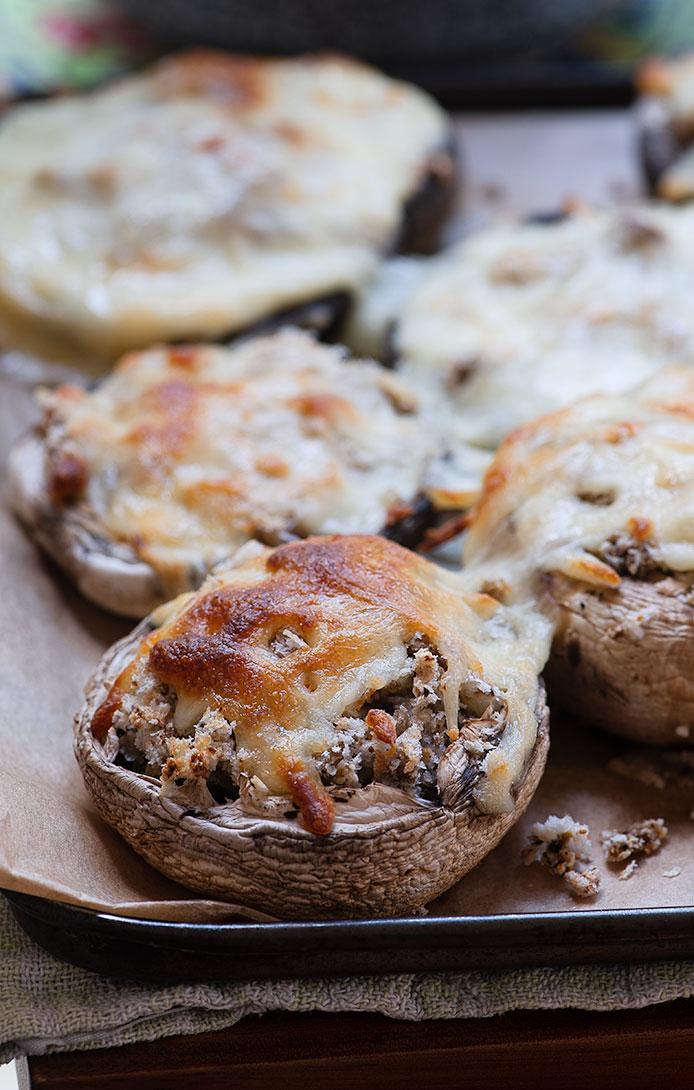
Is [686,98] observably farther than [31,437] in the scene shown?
Yes

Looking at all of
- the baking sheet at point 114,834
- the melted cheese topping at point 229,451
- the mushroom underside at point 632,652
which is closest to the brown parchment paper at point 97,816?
the baking sheet at point 114,834

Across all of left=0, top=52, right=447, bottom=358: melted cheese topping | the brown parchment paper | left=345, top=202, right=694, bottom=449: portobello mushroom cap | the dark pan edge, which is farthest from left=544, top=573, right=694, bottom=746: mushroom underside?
left=0, top=52, right=447, bottom=358: melted cheese topping

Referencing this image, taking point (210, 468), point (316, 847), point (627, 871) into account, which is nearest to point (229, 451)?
point (210, 468)

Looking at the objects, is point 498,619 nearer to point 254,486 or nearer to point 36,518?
point 254,486

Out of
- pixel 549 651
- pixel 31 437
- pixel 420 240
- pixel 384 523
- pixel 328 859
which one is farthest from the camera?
pixel 420 240

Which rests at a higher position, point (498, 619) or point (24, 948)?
point (498, 619)

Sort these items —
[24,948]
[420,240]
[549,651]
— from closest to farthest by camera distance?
[24,948], [549,651], [420,240]

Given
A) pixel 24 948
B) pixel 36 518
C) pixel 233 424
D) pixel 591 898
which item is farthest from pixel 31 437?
pixel 591 898

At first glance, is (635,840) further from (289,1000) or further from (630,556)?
(289,1000)

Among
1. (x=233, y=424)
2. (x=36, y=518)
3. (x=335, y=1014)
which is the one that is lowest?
(x=335, y=1014)
